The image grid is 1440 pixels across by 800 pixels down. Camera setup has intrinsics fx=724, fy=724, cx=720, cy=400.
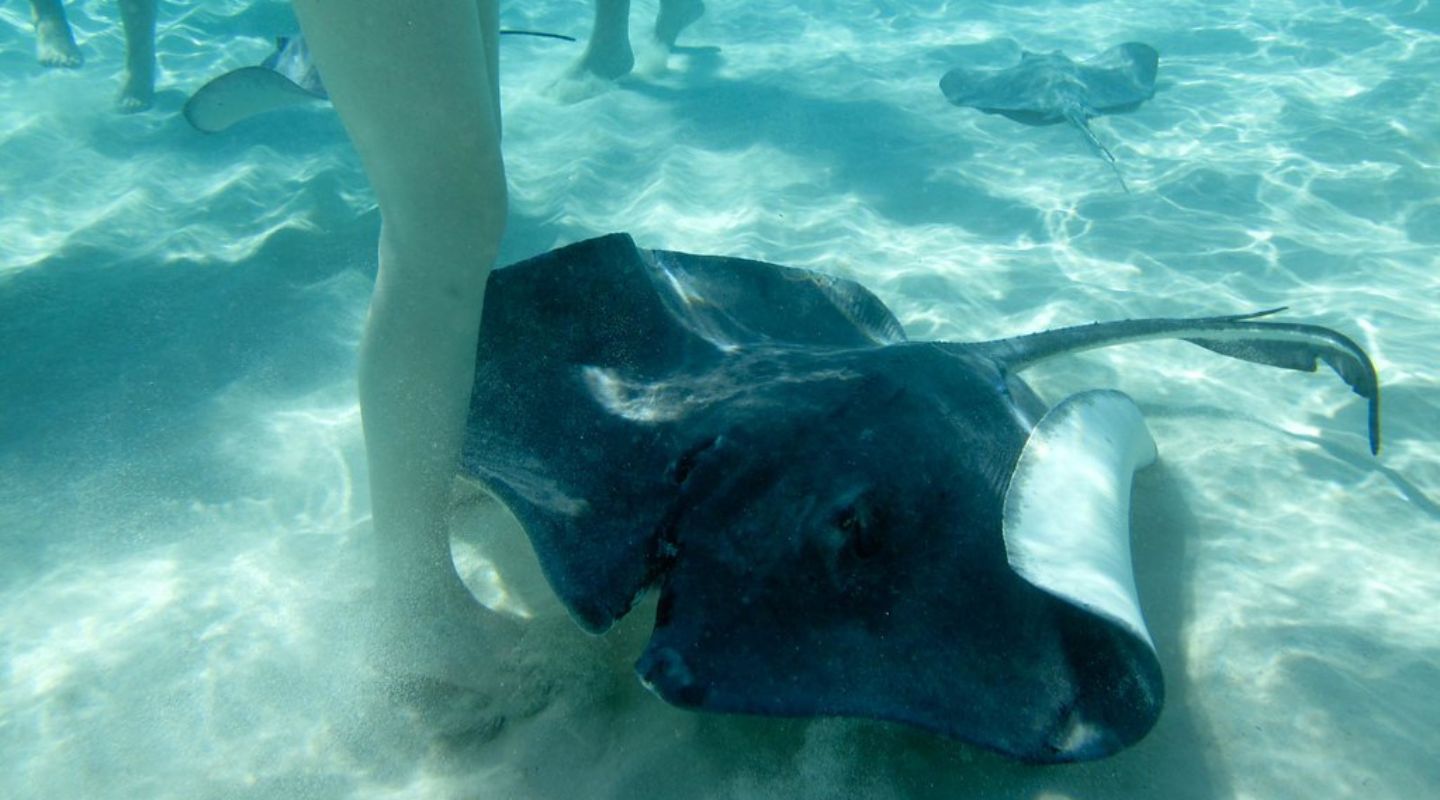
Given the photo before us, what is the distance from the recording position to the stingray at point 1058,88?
10.0 m

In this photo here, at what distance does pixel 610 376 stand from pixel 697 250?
4002 millimetres

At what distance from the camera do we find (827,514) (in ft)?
7.70

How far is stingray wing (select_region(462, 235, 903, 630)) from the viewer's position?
2.33 metres

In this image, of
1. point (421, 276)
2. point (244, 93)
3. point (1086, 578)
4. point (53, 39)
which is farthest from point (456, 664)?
point (53, 39)

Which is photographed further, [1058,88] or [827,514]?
[1058,88]

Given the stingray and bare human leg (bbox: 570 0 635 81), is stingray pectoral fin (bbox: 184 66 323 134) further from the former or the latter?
the stingray

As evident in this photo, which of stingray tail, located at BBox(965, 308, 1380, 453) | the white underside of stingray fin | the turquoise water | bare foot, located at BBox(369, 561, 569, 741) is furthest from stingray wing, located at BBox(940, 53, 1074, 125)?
bare foot, located at BBox(369, 561, 569, 741)

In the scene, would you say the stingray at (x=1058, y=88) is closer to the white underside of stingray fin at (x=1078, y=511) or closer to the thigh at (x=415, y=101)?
the white underside of stingray fin at (x=1078, y=511)

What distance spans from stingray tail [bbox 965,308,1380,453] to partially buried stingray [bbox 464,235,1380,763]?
53 mm

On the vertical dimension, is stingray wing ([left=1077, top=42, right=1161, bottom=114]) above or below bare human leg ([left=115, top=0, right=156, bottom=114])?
above

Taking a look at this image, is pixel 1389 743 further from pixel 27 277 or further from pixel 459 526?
pixel 27 277

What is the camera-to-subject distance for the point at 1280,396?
490 centimetres

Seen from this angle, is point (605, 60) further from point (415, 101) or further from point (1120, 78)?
point (415, 101)

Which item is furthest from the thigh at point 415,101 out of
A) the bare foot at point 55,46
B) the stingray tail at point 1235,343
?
the bare foot at point 55,46
